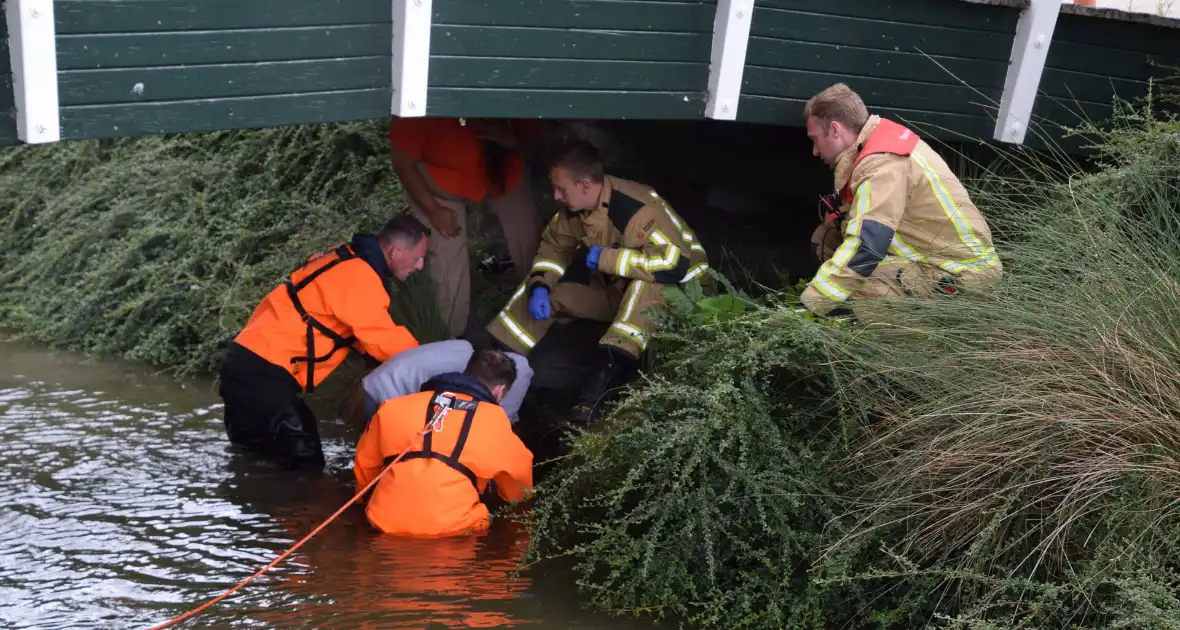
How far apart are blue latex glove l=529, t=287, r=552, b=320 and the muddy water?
129 cm

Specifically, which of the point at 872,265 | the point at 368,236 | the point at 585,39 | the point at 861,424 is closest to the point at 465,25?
the point at 585,39

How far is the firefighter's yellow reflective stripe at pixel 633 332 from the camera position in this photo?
6.19m

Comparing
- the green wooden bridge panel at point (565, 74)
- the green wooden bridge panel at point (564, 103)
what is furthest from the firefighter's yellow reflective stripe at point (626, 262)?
the green wooden bridge panel at point (565, 74)

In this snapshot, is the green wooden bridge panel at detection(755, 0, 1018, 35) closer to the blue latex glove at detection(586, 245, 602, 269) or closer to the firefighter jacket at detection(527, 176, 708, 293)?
the firefighter jacket at detection(527, 176, 708, 293)

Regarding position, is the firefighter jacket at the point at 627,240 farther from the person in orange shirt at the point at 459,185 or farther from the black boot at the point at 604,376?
the person in orange shirt at the point at 459,185

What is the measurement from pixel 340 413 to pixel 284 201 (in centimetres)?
248

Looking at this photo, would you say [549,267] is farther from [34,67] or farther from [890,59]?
[34,67]

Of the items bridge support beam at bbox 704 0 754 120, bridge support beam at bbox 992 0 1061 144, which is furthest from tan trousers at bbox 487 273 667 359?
bridge support beam at bbox 992 0 1061 144

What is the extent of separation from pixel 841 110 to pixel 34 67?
10.9 feet

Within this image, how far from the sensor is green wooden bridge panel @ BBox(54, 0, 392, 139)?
175 inches

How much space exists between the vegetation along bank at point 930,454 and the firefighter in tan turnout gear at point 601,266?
55 cm

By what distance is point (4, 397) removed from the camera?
750 cm

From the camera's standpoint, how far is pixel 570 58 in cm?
568

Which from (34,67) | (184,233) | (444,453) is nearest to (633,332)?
(444,453)
